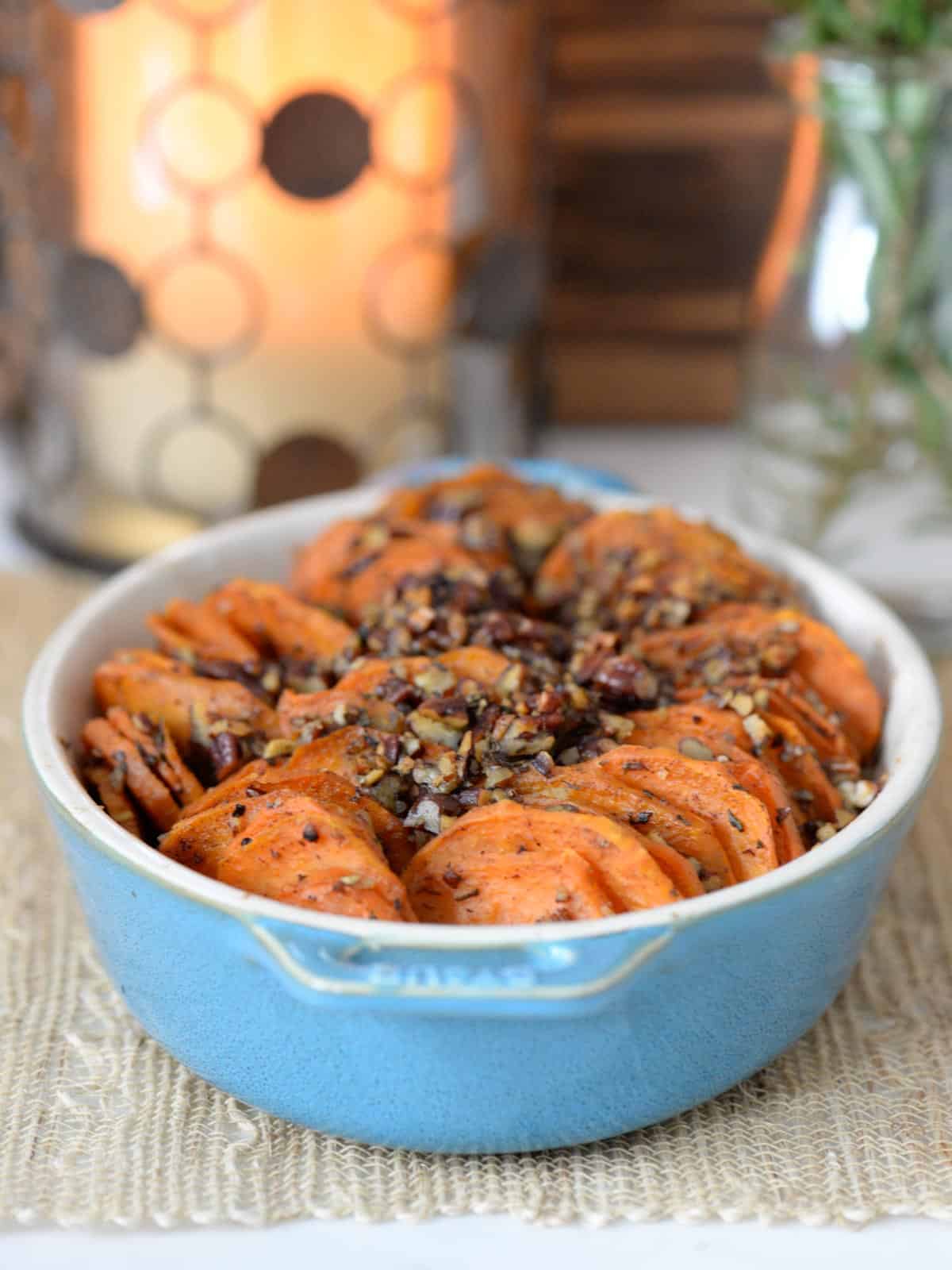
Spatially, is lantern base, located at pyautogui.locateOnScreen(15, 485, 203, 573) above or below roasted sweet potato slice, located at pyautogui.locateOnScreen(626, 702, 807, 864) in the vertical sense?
below

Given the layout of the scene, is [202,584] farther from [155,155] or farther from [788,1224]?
[788,1224]

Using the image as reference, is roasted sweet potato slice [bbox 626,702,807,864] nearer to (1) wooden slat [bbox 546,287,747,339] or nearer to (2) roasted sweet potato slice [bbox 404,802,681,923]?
(2) roasted sweet potato slice [bbox 404,802,681,923]

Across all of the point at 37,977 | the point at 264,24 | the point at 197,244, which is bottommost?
the point at 37,977

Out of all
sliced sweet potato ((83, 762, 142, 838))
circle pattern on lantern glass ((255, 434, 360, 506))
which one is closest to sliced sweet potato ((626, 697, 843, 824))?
sliced sweet potato ((83, 762, 142, 838))

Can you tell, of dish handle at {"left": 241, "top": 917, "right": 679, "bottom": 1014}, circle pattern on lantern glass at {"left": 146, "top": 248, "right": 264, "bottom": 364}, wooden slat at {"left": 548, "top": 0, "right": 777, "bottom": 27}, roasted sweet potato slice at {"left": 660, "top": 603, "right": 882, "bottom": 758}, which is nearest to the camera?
dish handle at {"left": 241, "top": 917, "right": 679, "bottom": 1014}

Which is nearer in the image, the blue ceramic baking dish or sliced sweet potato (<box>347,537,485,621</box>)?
the blue ceramic baking dish

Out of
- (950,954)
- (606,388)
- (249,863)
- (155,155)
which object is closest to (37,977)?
(249,863)
